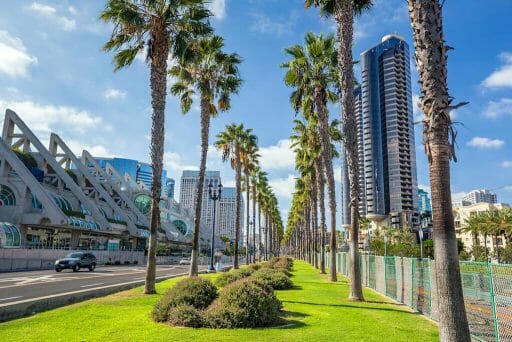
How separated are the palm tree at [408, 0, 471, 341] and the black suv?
3154 centimetres

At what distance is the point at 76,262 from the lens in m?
31.8

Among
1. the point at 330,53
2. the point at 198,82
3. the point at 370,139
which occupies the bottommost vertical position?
the point at 198,82

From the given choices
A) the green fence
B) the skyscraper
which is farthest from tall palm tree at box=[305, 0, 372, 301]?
the skyscraper

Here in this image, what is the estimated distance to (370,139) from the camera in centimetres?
15825

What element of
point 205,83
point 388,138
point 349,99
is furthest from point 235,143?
point 388,138

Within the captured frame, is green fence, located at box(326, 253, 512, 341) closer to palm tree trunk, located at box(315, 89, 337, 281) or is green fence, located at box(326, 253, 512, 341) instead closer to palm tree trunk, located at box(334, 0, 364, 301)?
palm tree trunk, located at box(334, 0, 364, 301)

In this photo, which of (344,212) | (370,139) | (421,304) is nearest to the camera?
(421,304)

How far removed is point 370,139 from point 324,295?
149 meters

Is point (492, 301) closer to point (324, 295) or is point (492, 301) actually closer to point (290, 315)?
point (290, 315)

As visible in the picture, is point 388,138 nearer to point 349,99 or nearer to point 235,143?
point 235,143

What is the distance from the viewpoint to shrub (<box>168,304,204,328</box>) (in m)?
9.58

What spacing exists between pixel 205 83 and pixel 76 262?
61.5 ft

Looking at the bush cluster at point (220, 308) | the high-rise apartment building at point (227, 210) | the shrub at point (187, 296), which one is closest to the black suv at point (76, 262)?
the shrub at point (187, 296)

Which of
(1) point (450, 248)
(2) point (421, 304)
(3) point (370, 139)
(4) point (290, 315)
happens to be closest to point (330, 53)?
(2) point (421, 304)
